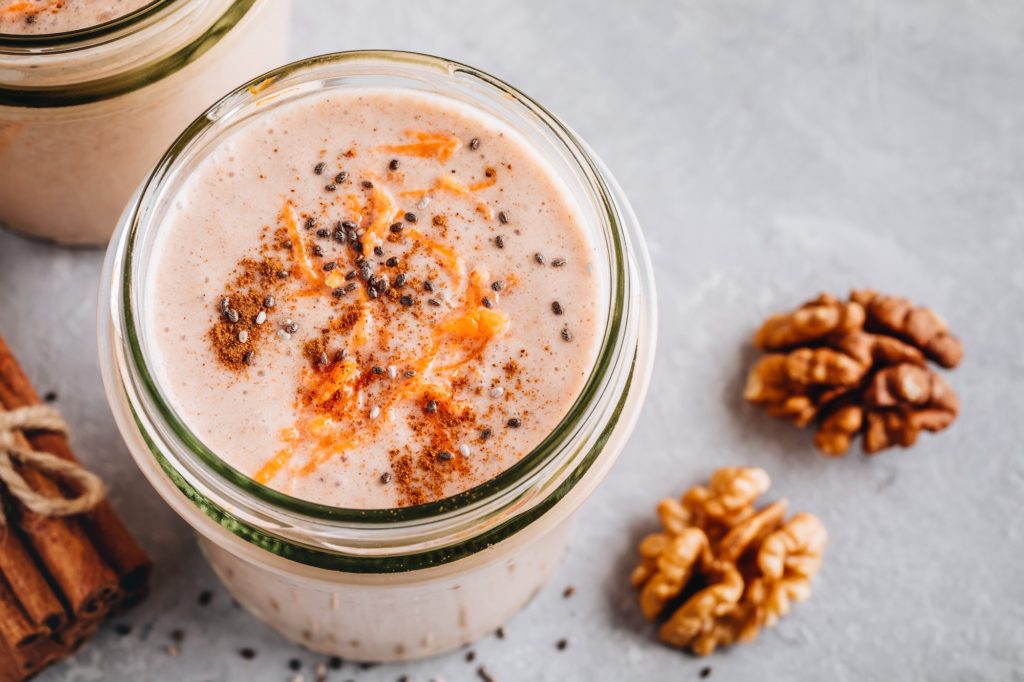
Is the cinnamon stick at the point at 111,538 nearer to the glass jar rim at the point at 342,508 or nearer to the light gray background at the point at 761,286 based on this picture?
the light gray background at the point at 761,286

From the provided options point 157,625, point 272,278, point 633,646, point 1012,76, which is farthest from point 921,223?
point 157,625

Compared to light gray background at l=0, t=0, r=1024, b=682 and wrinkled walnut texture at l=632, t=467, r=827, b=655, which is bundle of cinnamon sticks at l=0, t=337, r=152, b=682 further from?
wrinkled walnut texture at l=632, t=467, r=827, b=655


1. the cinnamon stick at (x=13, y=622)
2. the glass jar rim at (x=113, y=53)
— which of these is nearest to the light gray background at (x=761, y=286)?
the cinnamon stick at (x=13, y=622)

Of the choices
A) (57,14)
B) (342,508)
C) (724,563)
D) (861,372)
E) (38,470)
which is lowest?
(724,563)

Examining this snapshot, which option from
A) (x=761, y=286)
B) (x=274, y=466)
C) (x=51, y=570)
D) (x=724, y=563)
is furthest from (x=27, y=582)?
(x=761, y=286)

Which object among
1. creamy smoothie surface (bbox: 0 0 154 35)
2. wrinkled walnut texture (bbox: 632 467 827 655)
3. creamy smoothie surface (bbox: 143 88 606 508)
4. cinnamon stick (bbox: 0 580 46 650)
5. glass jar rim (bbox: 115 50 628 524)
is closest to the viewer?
glass jar rim (bbox: 115 50 628 524)

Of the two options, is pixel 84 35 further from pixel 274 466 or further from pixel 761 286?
pixel 761 286

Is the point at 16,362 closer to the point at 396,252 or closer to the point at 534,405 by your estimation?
the point at 396,252

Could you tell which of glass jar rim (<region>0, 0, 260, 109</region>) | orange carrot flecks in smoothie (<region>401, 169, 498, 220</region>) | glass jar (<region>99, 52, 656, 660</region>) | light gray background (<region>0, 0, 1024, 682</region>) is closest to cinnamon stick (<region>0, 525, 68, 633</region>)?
light gray background (<region>0, 0, 1024, 682</region>)
